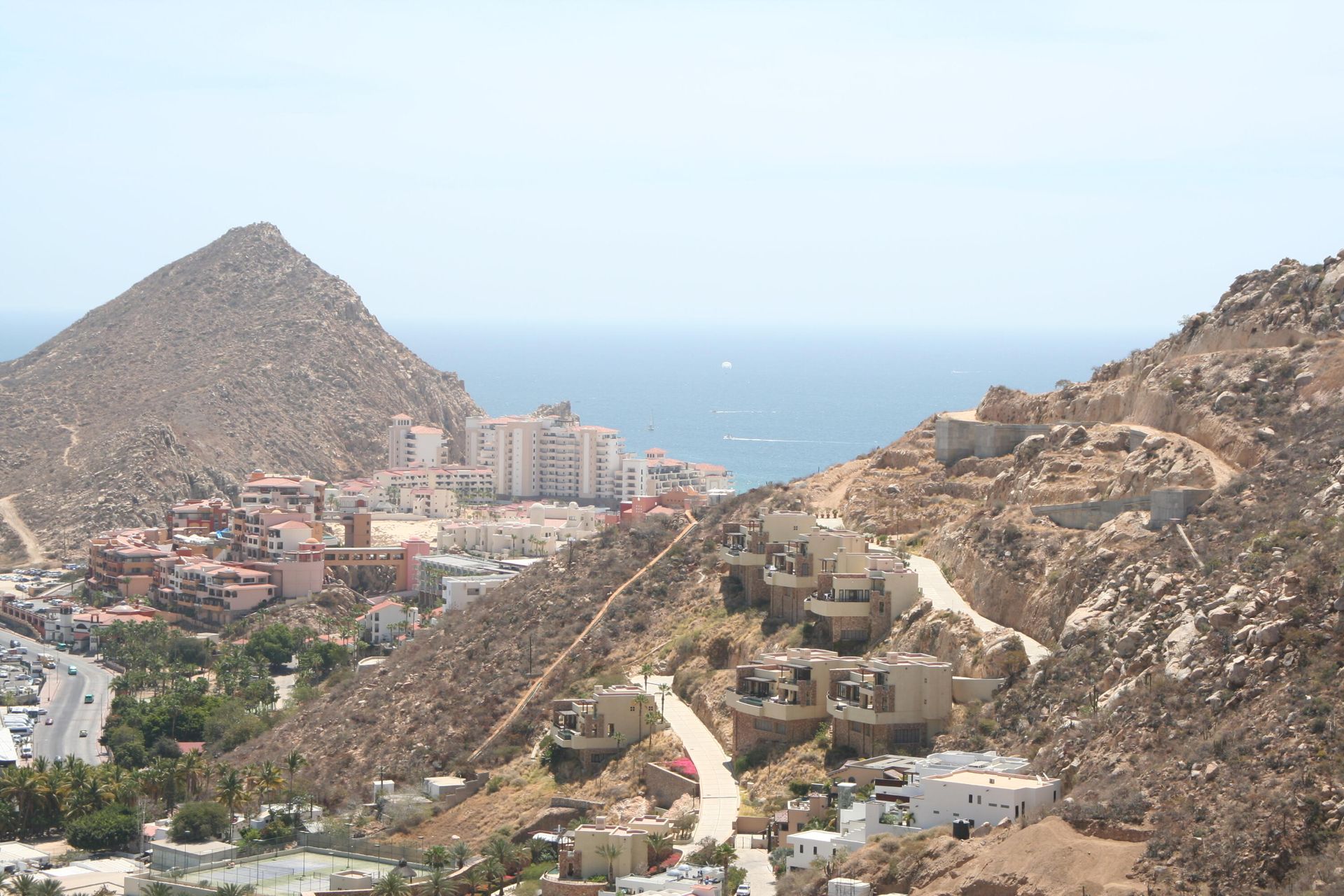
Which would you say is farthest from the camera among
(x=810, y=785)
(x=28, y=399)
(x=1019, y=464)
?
(x=28, y=399)

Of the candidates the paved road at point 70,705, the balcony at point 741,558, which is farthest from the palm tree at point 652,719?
the paved road at point 70,705

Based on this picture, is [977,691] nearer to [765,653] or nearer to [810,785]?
[810,785]

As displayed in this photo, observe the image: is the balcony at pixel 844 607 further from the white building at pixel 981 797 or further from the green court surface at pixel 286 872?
the white building at pixel 981 797

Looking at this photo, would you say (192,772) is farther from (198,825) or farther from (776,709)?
(776,709)

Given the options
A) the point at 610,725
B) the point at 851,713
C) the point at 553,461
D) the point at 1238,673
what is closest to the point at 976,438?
the point at 610,725

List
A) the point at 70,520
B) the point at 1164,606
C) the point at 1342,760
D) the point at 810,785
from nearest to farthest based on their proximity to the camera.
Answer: the point at 1342,760 → the point at 1164,606 → the point at 810,785 → the point at 70,520

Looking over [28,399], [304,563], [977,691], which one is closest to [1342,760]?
[977,691]

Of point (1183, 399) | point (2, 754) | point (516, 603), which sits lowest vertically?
point (2, 754)
